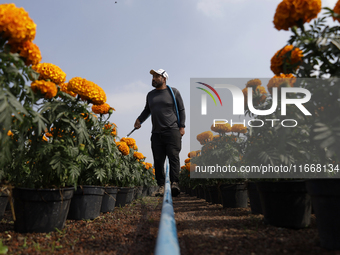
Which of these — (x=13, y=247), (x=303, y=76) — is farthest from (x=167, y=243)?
(x=303, y=76)

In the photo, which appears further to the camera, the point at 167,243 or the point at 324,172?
the point at 324,172

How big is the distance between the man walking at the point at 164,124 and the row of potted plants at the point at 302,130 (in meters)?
1.96

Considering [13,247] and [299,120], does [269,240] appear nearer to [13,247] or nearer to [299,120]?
[299,120]

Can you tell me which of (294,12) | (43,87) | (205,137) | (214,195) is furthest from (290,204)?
(214,195)

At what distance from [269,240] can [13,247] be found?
1.79m

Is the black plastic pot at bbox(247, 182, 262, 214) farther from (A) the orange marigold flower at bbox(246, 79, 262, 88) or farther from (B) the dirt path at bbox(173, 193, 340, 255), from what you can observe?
(A) the orange marigold flower at bbox(246, 79, 262, 88)

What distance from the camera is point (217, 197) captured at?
4.99 meters

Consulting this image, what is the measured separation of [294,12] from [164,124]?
10.3 feet

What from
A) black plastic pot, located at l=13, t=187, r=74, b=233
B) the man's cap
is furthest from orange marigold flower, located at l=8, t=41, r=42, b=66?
the man's cap

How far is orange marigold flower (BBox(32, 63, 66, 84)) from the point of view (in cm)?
228

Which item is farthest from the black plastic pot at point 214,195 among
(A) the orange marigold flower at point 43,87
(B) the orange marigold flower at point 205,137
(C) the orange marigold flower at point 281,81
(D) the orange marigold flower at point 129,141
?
(A) the orange marigold flower at point 43,87

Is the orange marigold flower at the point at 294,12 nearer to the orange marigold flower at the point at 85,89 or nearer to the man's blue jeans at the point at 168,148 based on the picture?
the orange marigold flower at the point at 85,89

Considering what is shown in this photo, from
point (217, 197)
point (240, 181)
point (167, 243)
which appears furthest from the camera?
point (217, 197)

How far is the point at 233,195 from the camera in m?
4.18
